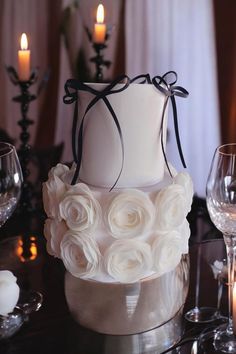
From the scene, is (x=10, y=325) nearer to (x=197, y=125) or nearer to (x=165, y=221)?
(x=165, y=221)

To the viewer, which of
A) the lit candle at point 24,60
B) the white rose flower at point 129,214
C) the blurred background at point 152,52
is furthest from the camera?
the blurred background at point 152,52

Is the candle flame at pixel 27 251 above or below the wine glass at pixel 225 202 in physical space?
below

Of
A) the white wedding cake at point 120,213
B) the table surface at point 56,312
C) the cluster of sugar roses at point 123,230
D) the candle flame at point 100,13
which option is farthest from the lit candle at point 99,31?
the cluster of sugar roses at point 123,230

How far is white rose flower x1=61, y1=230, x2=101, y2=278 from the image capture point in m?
0.90

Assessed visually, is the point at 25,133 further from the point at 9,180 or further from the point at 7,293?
the point at 7,293

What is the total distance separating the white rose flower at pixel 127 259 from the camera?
894mm

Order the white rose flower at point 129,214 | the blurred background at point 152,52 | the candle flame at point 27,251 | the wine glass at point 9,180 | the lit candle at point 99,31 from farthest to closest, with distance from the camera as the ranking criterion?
the blurred background at point 152,52
the lit candle at point 99,31
the candle flame at point 27,251
the wine glass at point 9,180
the white rose flower at point 129,214

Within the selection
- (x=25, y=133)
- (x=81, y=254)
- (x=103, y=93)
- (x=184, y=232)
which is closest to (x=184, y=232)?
(x=184, y=232)

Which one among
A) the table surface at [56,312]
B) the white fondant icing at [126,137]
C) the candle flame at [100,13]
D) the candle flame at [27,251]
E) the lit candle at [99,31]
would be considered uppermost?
the candle flame at [100,13]

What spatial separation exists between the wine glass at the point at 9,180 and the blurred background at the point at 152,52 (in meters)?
1.16

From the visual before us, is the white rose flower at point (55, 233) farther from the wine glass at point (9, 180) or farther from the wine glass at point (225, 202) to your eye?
the wine glass at point (225, 202)

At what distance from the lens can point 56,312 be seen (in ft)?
3.33

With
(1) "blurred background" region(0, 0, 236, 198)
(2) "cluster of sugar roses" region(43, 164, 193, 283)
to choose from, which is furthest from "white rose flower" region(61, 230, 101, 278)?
(1) "blurred background" region(0, 0, 236, 198)

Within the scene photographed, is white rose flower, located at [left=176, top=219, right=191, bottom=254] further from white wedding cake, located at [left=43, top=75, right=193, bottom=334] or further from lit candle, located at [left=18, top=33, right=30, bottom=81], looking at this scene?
lit candle, located at [left=18, top=33, right=30, bottom=81]
